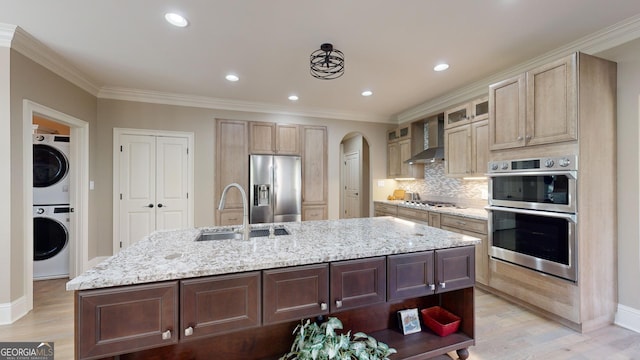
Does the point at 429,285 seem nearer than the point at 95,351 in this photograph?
No

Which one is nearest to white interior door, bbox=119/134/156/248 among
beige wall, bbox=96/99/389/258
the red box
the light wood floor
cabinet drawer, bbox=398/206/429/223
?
beige wall, bbox=96/99/389/258

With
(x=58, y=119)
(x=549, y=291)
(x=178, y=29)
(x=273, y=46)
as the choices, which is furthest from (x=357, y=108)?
(x=58, y=119)

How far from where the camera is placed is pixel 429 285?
5.57 feet

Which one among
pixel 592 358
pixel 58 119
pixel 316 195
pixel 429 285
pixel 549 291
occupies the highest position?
pixel 58 119

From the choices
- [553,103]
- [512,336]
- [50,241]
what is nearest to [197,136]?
[50,241]

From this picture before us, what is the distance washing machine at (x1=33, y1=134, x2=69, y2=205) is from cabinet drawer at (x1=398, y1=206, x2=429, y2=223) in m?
4.80

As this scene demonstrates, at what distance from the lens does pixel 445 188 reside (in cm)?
439

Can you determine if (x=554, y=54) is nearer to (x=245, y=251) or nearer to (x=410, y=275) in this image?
(x=410, y=275)

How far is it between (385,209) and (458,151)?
1.70 metres

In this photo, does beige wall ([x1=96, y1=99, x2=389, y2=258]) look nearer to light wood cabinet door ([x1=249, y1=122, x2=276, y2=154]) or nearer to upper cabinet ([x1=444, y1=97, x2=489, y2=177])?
light wood cabinet door ([x1=249, y1=122, x2=276, y2=154])

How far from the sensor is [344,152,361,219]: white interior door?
632cm

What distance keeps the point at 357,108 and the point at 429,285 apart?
148 inches

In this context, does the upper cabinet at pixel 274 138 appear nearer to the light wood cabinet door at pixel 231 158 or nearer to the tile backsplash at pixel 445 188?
the light wood cabinet door at pixel 231 158

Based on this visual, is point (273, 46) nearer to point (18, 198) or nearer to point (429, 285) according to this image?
point (429, 285)
